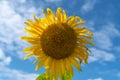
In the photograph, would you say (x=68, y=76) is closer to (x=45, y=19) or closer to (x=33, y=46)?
(x=33, y=46)

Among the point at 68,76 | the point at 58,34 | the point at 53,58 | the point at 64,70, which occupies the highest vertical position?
the point at 58,34

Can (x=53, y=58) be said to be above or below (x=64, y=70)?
above

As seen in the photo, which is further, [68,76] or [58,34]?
[58,34]

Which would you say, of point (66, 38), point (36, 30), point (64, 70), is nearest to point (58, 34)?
point (66, 38)

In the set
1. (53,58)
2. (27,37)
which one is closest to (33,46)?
(27,37)
